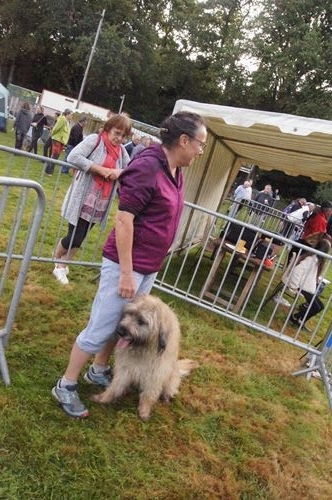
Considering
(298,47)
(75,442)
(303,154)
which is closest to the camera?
(75,442)

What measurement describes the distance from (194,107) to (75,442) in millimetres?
3782

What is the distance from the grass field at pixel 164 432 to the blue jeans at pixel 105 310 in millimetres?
591

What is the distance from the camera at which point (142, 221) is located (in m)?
2.48

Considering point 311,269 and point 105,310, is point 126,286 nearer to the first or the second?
point 105,310

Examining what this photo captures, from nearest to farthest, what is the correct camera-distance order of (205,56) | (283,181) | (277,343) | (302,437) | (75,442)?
(75,442) < (302,437) < (277,343) < (283,181) < (205,56)

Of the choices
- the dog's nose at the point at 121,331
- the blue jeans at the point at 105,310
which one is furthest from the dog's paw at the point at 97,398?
the dog's nose at the point at 121,331

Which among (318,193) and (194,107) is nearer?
(194,107)

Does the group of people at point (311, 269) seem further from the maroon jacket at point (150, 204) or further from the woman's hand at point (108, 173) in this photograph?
the maroon jacket at point (150, 204)

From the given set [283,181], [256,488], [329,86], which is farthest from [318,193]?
[256,488]

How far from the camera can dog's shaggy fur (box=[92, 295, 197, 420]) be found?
262cm

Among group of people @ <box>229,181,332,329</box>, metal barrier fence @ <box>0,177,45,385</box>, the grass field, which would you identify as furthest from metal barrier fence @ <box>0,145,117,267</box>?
group of people @ <box>229,181,332,329</box>

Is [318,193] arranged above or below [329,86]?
below

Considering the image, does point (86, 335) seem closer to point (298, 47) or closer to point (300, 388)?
point (300, 388)

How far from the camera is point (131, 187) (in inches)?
91.7
